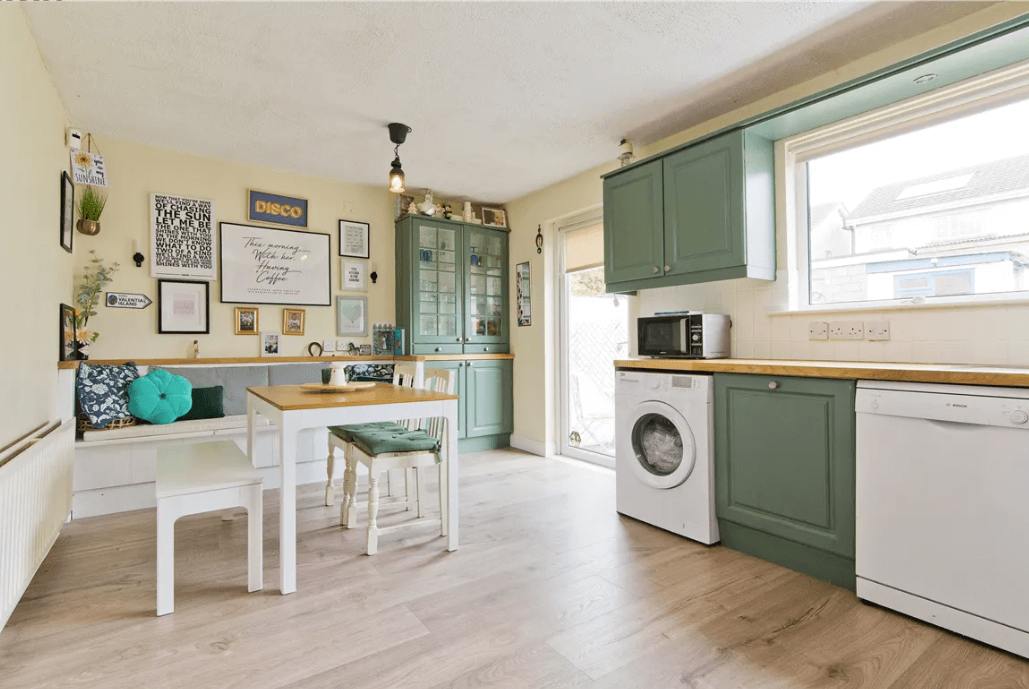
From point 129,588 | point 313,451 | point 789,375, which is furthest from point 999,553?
point 313,451

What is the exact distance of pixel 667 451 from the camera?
9.09 ft

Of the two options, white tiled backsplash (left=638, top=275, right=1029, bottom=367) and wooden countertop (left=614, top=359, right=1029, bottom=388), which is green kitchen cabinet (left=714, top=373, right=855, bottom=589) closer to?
wooden countertop (left=614, top=359, right=1029, bottom=388)

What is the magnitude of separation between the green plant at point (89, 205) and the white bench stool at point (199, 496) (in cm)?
212

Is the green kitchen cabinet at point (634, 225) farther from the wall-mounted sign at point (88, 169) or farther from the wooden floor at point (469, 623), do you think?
the wall-mounted sign at point (88, 169)

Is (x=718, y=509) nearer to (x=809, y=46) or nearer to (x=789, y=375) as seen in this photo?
(x=789, y=375)

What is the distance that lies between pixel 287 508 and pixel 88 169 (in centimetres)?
277

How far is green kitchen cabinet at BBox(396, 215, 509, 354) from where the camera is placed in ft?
15.5

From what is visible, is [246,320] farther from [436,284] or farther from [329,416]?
[329,416]

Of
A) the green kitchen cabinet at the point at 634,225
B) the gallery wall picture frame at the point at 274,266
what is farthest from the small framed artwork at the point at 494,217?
the green kitchen cabinet at the point at 634,225

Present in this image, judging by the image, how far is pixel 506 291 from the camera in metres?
5.25

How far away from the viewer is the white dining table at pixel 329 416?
82.3 inches

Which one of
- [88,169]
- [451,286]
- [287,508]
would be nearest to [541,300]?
[451,286]

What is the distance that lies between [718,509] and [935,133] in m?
2.07

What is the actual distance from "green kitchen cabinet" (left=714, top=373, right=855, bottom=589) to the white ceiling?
63.2 inches
